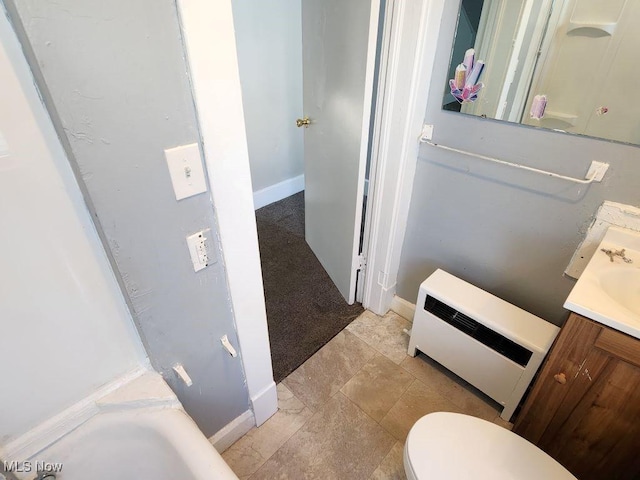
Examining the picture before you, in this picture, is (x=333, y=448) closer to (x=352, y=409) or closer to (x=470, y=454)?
(x=352, y=409)

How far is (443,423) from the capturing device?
1.02 metres

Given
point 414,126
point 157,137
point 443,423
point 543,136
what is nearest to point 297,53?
point 414,126

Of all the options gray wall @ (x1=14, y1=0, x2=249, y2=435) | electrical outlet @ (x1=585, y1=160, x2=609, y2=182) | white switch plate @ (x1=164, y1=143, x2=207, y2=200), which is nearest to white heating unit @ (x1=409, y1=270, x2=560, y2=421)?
electrical outlet @ (x1=585, y1=160, x2=609, y2=182)

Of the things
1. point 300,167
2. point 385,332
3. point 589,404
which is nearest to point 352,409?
point 385,332

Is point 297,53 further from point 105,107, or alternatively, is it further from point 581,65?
point 105,107

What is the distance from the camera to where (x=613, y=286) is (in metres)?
1.03

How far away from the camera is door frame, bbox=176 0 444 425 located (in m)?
0.71

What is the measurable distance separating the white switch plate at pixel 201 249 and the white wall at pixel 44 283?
0.20 m

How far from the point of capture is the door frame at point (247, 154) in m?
0.71

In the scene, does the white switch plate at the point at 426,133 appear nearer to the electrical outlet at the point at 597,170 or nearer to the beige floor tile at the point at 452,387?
the electrical outlet at the point at 597,170

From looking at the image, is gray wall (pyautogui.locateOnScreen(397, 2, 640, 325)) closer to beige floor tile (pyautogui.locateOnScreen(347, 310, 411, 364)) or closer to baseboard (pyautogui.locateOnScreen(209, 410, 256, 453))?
beige floor tile (pyautogui.locateOnScreen(347, 310, 411, 364))

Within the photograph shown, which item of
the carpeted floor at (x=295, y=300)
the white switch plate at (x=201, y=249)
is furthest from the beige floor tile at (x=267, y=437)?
the white switch plate at (x=201, y=249)

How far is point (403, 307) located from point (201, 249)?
4.26ft

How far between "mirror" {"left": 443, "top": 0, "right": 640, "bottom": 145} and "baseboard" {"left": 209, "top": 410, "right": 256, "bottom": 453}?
1456mm
